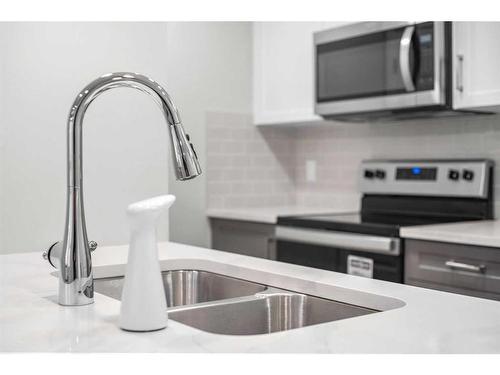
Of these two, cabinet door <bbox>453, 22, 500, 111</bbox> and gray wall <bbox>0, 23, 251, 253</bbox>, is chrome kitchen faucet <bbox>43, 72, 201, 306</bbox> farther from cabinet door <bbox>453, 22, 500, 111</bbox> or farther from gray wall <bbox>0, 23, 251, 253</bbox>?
cabinet door <bbox>453, 22, 500, 111</bbox>

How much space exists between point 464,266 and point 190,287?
1.04 m

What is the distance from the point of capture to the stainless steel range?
261cm

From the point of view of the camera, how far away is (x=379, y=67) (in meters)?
2.91

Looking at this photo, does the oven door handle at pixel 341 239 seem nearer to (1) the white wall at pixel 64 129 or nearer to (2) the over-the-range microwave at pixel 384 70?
(2) the over-the-range microwave at pixel 384 70

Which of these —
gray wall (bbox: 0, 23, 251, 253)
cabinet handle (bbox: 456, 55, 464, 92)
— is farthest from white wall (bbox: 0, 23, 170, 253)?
cabinet handle (bbox: 456, 55, 464, 92)

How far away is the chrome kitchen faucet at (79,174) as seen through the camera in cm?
118

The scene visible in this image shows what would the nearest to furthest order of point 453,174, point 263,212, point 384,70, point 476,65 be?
point 476,65, point 384,70, point 453,174, point 263,212

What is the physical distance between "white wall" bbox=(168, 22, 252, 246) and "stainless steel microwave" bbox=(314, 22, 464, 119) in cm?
59

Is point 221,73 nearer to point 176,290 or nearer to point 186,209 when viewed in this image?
point 186,209

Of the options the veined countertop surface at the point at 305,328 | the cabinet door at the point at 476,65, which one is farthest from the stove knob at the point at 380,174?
the veined countertop surface at the point at 305,328

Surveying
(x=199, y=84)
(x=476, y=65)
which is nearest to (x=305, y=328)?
(x=476, y=65)

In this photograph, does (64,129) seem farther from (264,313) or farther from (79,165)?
(264,313)

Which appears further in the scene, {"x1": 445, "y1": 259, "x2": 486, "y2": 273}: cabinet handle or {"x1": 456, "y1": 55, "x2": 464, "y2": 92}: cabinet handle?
{"x1": 456, "y1": 55, "x2": 464, "y2": 92}: cabinet handle

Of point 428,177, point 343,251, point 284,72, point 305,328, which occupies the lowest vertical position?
point 343,251
